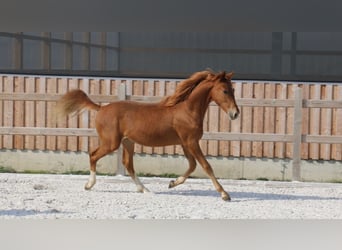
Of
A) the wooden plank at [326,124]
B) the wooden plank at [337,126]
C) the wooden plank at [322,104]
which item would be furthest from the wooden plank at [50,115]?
the wooden plank at [337,126]

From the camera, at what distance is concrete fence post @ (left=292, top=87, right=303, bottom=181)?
10914 mm

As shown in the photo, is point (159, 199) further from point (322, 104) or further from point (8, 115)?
point (8, 115)

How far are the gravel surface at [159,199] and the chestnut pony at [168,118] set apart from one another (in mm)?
382

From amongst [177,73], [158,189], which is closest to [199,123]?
[158,189]

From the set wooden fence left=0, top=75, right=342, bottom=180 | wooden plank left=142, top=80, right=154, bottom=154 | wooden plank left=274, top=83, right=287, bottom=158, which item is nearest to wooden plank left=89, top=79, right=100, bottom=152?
wooden fence left=0, top=75, right=342, bottom=180

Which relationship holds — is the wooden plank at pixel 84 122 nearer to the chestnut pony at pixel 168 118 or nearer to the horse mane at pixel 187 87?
the chestnut pony at pixel 168 118

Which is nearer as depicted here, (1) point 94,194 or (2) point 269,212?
(2) point 269,212

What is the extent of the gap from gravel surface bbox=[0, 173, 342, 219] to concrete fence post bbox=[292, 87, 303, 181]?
0.30m

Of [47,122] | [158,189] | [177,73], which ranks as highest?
[177,73]

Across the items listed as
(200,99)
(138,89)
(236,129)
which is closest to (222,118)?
(236,129)

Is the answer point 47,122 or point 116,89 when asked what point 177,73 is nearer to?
point 116,89

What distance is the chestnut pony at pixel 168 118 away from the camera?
9008 millimetres

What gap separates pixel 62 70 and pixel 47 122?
44.2 inches

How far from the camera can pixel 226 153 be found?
1141 cm
